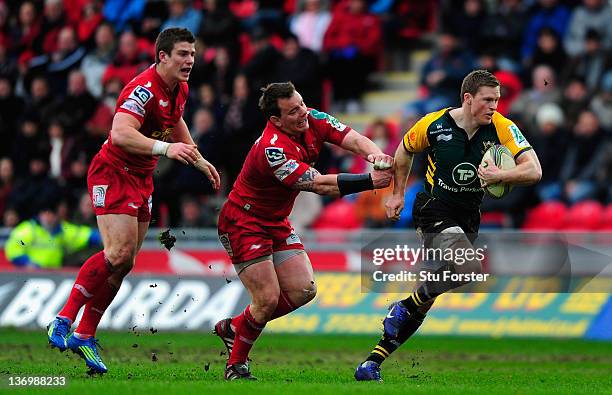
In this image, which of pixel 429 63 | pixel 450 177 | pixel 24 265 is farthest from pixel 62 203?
pixel 450 177

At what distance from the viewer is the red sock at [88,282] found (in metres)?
12.1

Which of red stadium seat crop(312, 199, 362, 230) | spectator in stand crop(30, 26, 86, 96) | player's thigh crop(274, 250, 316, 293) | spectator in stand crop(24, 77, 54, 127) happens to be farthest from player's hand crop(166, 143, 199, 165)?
spectator in stand crop(30, 26, 86, 96)

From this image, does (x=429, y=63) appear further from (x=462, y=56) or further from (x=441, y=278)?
(x=441, y=278)

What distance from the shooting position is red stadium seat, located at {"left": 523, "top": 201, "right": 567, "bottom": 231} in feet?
62.6

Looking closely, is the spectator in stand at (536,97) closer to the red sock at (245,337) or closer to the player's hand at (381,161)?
the player's hand at (381,161)

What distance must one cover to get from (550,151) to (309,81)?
4.25 meters

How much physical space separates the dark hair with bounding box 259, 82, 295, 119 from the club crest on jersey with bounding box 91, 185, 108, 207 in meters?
1.70

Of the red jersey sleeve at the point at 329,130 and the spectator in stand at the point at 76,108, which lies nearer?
the red jersey sleeve at the point at 329,130

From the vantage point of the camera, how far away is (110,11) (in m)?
25.4

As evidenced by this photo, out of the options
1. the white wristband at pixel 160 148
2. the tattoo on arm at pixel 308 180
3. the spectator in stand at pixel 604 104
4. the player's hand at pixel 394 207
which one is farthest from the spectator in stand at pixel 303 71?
the white wristband at pixel 160 148

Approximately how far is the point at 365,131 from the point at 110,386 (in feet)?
38.3

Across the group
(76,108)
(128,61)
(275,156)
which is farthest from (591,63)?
(275,156)

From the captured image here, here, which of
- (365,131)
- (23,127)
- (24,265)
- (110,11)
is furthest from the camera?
(110,11)

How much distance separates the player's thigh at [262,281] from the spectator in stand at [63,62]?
12.8m
